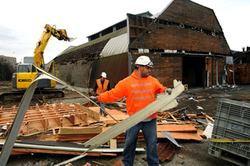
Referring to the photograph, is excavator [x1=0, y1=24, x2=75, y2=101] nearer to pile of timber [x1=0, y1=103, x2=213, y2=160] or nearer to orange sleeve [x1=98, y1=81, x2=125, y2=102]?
pile of timber [x1=0, y1=103, x2=213, y2=160]

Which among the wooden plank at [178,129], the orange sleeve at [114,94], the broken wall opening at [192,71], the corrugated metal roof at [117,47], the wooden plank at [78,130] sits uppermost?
the corrugated metal roof at [117,47]

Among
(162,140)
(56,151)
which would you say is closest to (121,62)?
(162,140)

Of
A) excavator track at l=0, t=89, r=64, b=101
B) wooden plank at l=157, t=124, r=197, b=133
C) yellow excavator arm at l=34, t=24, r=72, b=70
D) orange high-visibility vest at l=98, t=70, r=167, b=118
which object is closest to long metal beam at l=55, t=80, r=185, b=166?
orange high-visibility vest at l=98, t=70, r=167, b=118

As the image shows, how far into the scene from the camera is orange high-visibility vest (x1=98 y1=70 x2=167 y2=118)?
286 cm

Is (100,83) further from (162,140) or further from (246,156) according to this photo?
(246,156)

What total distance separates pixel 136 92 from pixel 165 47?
39.0 feet

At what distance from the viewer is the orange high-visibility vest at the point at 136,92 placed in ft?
9.39

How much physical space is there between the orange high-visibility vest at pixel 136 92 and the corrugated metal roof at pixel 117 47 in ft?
34.6

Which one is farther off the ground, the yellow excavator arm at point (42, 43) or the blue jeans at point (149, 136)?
the yellow excavator arm at point (42, 43)

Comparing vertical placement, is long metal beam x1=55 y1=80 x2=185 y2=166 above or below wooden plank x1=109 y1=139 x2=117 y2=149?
above

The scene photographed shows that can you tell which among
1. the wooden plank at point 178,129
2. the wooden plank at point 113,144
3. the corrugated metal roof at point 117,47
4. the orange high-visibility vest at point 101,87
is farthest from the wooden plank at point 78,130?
the corrugated metal roof at point 117,47

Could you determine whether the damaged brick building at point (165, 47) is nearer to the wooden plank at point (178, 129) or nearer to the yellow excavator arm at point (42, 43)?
the yellow excavator arm at point (42, 43)

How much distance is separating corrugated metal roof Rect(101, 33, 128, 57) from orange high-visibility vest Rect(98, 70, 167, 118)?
10532mm

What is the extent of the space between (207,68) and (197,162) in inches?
628
